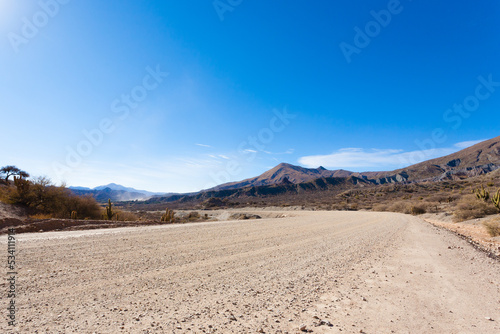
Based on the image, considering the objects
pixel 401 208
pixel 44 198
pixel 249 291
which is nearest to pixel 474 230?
pixel 249 291

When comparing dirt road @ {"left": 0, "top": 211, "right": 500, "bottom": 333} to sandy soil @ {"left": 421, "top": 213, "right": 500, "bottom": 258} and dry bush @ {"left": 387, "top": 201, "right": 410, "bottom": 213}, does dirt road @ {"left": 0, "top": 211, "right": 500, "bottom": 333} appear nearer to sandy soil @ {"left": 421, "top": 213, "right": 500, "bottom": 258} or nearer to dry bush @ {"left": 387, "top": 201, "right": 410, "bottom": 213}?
sandy soil @ {"left": 421, "top": 213, "right": 500, "bottom": 258}

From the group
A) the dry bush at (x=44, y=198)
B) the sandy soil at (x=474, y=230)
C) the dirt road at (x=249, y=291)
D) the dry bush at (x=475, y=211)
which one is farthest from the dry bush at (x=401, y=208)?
the dry bush at (x=44, y=198)

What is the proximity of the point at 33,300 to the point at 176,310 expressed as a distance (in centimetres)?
216

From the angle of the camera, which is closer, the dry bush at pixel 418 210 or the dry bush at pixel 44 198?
the dry bush at pixel 44 198

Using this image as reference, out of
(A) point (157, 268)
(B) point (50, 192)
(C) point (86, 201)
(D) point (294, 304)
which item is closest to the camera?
(D) point (294, 304)

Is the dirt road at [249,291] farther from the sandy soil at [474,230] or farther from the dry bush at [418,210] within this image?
the dry bush at [418,210]

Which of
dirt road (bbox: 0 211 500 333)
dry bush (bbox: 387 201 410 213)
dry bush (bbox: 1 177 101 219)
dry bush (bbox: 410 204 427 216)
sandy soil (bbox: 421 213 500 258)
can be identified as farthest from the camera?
dry bush (bbox: 387 201 410 213)

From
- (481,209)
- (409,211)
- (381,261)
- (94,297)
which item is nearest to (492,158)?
(409,211)

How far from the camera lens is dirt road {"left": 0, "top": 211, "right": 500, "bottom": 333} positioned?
10.2 ft

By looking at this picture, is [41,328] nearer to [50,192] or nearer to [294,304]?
[294,304]

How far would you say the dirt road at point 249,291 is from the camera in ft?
10.2

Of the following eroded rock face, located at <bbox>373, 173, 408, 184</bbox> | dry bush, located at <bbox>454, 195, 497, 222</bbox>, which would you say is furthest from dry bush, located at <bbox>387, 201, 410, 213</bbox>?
eroded rock face, located at <bbox>373, 173, 408, 184</bbox>

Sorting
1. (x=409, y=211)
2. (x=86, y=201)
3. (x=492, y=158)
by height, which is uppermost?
(x=492, y=158)

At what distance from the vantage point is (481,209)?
1898 cm
